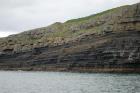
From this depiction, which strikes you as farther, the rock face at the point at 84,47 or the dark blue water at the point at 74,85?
the rock face at the point at 84,47

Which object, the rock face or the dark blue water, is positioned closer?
the dark blue water

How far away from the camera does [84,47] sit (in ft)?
440

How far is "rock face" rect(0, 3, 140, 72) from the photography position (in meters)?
121

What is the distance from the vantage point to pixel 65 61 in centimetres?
14138

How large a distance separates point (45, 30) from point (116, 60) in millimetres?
63907

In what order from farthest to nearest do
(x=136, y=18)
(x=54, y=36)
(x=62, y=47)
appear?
(x=54, y=36) < (x=62, y=47) < (x=136, y=18)

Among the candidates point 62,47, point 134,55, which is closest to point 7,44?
point 62,47

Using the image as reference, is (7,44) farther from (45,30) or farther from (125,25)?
(125,25)

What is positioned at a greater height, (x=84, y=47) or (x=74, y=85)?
(x=84, y=47)

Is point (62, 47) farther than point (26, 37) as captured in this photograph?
No

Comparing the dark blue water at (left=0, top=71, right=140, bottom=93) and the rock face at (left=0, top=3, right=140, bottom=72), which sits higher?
the rock face at (left=0, top=3, right=140, bottom=72)

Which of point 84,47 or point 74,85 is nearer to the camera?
point 74,85

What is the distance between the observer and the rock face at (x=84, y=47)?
121 meters

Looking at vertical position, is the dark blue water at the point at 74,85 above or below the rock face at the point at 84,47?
below
